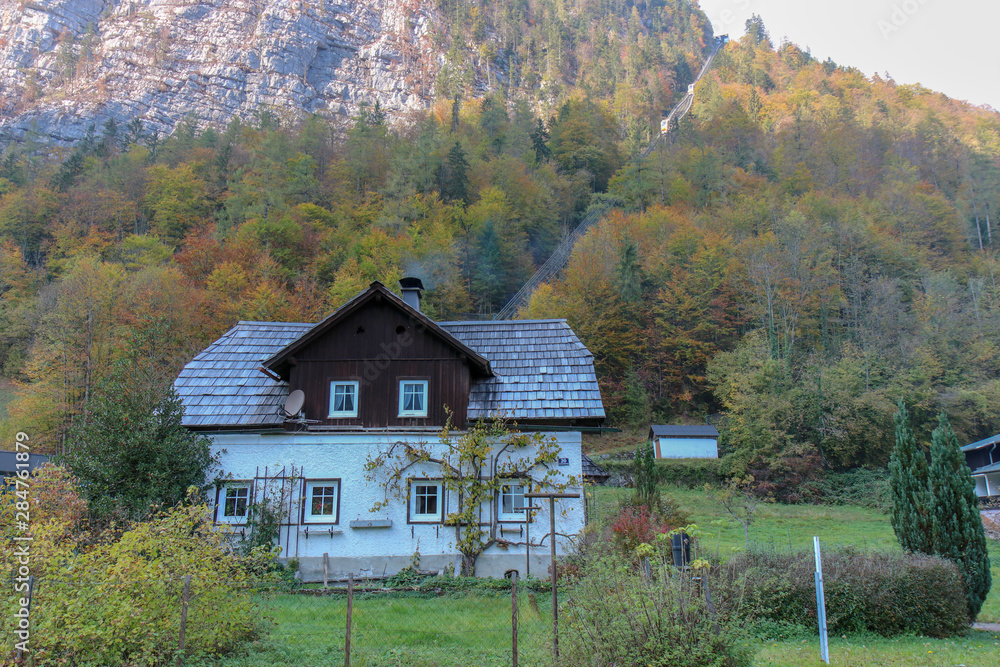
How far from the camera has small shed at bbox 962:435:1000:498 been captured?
33438 mm

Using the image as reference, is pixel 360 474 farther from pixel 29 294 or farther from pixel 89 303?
pixel 29 294

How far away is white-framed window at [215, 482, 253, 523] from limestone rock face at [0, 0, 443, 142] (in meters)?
94.7

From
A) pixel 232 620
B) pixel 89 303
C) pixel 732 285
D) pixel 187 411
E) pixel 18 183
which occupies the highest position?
pixel 18 183

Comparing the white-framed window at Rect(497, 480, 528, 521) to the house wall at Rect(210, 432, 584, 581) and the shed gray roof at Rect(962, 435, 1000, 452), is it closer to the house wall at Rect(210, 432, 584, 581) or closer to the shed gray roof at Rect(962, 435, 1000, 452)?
the house wall at Rect(210, 432, 584, 581)

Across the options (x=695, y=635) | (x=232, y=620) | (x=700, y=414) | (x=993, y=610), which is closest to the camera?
(x=695, y=635)

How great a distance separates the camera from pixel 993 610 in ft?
44.3

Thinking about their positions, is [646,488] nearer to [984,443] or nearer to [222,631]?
[222,631]

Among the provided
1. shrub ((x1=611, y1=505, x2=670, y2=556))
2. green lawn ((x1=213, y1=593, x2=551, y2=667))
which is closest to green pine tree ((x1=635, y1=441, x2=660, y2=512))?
shrub ((x1=611, y1=505, x2=670, y2=556))

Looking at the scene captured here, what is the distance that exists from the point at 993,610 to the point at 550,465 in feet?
32.2

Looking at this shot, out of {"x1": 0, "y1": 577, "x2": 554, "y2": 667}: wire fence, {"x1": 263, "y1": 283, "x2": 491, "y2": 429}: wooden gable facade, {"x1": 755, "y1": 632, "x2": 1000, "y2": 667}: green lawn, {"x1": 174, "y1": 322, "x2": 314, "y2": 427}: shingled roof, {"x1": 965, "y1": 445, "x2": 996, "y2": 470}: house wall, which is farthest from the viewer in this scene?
{"x1": 965, "y1": 445, "x2": 996, "y2": 470}: house wall

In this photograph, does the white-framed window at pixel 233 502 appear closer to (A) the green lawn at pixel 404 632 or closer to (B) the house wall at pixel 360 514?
(B) the house wall at pixel 360 514

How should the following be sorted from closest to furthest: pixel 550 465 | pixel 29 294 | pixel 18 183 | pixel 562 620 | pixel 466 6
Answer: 1. pixel 562 620
2. pixel 550 465
3. pixel 29 294
4. pixel 18 183
5. pixel 466 6

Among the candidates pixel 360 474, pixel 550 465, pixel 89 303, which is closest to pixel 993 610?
pixel 550 465

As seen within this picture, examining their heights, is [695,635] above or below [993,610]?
above
